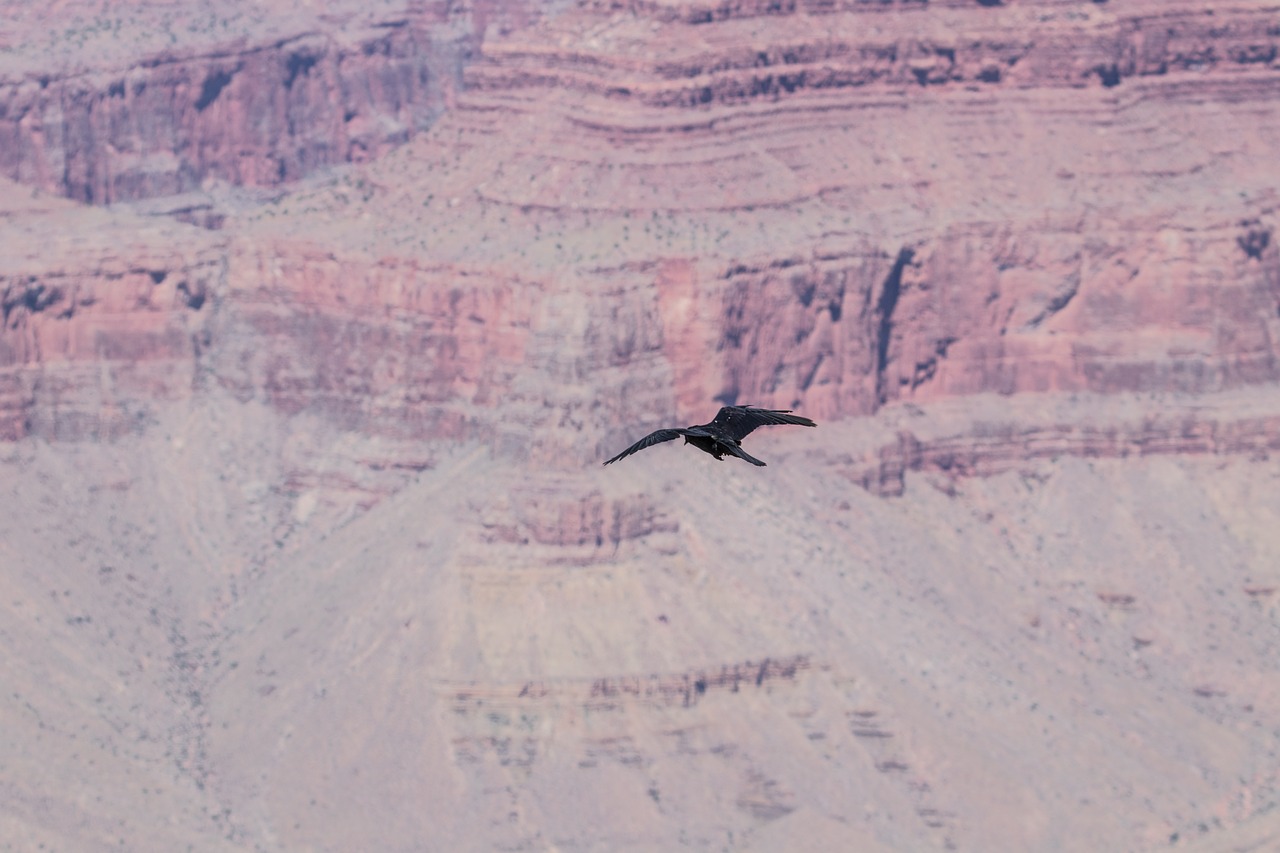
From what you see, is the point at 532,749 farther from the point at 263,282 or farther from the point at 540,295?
the point at 263,282

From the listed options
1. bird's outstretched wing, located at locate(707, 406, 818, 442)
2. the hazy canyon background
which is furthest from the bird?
the hazy canyon background

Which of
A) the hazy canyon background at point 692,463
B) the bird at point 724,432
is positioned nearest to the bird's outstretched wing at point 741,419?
the bird at point 724,432

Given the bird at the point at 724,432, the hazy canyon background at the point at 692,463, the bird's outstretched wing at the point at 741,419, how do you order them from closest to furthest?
1. the bird at the point at 724,432
2. the bird's outstretched wing at the point at 741,419
3. the hazy canyon background at the point at 692,463

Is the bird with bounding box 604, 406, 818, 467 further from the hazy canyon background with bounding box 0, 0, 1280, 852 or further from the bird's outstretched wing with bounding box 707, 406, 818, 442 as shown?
the hazy canyon background with bounding box 0, 0, 1280, 852

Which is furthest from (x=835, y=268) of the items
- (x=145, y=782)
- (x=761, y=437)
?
(x=145, y=782)

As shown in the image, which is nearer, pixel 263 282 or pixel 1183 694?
pixel 1183 694

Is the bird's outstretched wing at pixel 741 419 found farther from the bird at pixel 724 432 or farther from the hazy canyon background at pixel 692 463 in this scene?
the hazy canyon background at pixel 692 463

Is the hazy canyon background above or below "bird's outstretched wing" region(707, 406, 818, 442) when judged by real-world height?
below

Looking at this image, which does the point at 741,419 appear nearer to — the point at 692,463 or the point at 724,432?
the point at 724,432
